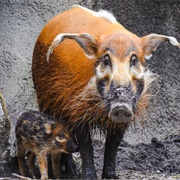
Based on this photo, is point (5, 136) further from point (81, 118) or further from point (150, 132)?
Result: point (150, 132)

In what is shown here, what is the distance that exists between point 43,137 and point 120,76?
970mm

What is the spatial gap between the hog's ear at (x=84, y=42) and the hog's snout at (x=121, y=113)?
63 centimetres

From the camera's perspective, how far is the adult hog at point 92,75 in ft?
20.4

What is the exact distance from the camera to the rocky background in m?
8.34

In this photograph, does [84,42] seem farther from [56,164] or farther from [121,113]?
[56,164]

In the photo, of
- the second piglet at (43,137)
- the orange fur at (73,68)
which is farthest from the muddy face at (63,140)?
the orange fur at (73,68)

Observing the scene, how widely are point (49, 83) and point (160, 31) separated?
2144 millimetres

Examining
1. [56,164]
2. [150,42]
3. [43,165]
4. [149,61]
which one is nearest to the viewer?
[150,42]

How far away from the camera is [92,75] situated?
6.45 metres

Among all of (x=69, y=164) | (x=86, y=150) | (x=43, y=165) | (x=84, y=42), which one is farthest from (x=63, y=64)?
(x=69, y=164)

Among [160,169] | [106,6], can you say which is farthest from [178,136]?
[106,6]

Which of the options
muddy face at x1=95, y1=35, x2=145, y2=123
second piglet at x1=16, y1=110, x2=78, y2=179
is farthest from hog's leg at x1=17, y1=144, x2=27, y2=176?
muddy face at x1=95, y1=35, x2=145, y2=123

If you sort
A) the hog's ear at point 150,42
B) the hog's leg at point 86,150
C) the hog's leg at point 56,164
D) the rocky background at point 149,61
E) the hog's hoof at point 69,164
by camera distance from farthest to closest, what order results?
the rocky background at point 149,61 → the hog's hoof at point 69,164 → the hog's leg at point 56,164 → the hog's leg at point 86,150 → the hog's ear at point 150,42

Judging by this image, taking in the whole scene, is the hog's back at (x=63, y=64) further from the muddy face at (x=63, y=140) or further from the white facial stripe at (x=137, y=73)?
the white facial stripe at (x=137, y=73)
